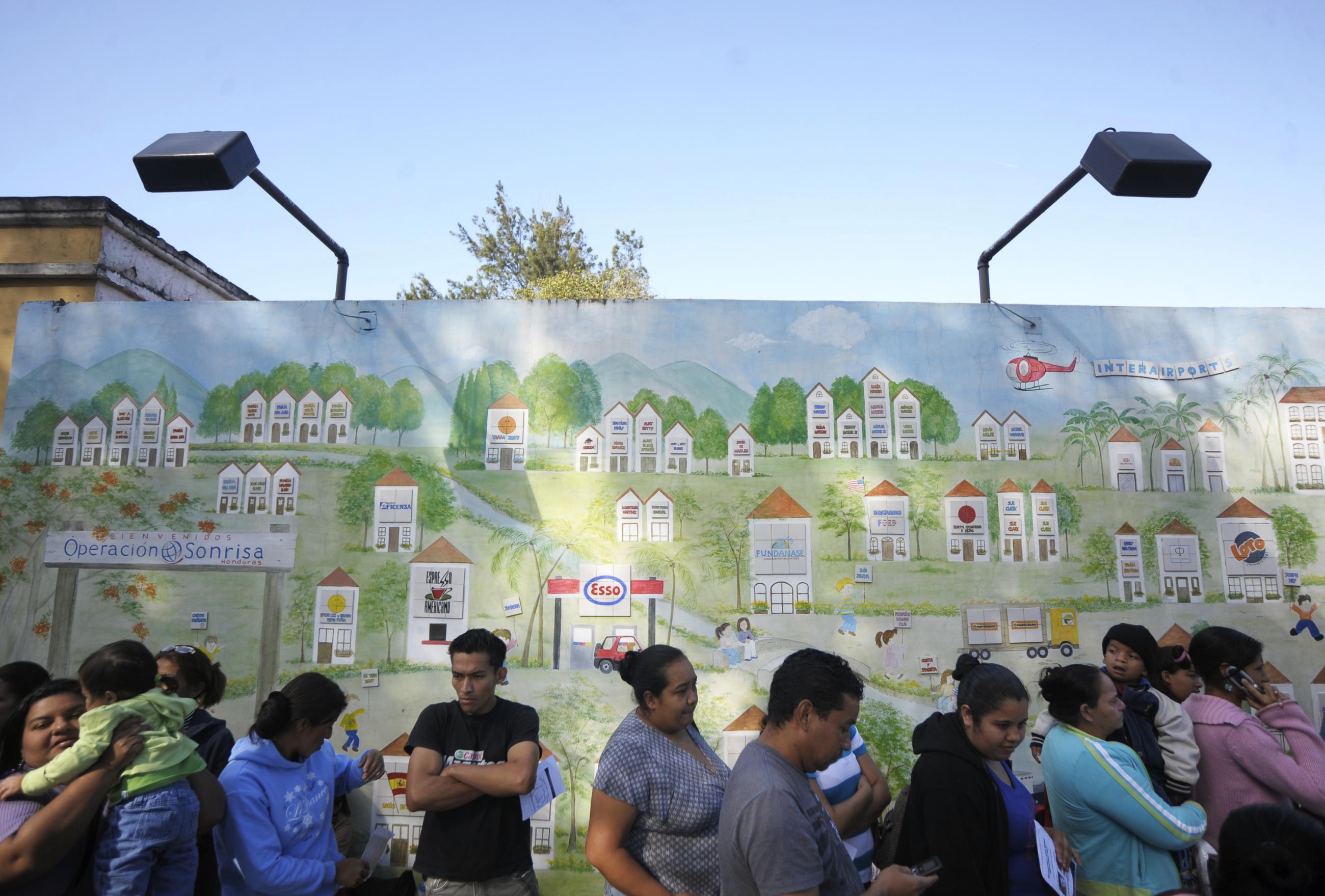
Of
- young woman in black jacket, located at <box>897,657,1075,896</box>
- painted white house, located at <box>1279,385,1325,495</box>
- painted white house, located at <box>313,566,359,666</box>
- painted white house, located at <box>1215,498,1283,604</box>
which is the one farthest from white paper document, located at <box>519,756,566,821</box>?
painted white house, located at <box>1279,385,1325,495</box>

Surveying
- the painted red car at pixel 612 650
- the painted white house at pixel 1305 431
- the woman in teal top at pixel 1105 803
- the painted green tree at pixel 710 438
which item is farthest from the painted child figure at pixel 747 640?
the painted white house at pixel 1305 431

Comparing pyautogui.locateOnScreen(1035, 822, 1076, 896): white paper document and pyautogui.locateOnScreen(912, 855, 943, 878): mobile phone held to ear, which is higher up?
pyautogui.locateOnScreen(912, 855, 943, 878): mobile phone held to ear

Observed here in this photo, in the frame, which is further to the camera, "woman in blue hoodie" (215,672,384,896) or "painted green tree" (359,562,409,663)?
"painted green tree" (359,562,409,663)

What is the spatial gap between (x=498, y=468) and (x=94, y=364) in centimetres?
294

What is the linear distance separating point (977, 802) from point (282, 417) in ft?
15.9

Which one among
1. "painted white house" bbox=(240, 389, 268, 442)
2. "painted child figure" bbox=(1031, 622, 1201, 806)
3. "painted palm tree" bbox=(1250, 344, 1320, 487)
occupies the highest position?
"painted palm tree" bbox=(1250, 344, 1320, 487)

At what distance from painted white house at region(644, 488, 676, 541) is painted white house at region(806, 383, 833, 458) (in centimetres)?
97

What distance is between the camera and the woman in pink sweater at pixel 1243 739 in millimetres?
3328

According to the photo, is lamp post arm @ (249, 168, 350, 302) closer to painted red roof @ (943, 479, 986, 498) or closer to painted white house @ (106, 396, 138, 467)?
painted white house @ (106, 396, 138, 467)

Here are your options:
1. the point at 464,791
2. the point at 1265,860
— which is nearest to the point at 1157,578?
the point at 1265,860

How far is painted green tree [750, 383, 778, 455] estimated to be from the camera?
18.4 ft

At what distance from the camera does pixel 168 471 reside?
571 cm

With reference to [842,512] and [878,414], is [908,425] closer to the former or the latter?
[878,414]

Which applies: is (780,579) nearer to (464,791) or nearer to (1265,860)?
(464,791)
